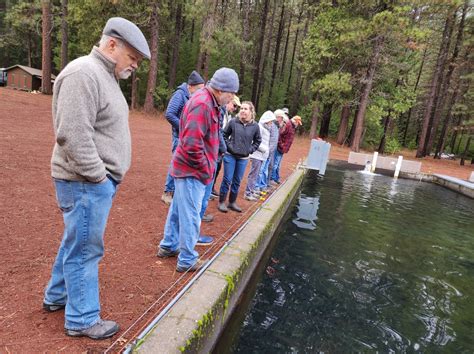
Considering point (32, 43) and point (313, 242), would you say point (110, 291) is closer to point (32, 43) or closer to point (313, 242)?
point (313, 242)

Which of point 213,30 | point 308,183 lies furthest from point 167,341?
point 213,30

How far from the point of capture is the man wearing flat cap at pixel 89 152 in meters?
1.95

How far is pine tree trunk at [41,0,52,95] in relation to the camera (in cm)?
2141

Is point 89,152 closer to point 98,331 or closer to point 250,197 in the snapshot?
point 98,331

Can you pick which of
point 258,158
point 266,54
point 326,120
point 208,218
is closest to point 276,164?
point 258,158

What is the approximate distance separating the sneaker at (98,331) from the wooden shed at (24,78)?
36.6 metres

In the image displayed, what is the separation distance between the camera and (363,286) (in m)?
4.88

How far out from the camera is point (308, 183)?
12523 mm

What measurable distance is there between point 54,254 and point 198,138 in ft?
5.97

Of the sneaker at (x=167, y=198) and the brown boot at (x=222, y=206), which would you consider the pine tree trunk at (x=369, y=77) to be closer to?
the brown boot at (x=222, y=206)

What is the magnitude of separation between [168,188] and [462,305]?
4468 millimetres

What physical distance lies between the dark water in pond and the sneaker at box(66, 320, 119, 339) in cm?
131

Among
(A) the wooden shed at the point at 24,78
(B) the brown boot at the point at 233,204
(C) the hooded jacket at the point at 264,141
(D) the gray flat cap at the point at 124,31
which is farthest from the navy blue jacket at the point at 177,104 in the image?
(A) the wooden shed at the point at 24,78

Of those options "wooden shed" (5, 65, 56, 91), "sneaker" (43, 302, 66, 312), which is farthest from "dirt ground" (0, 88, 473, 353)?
"wooden shed" (5, 65, 56, 91)
